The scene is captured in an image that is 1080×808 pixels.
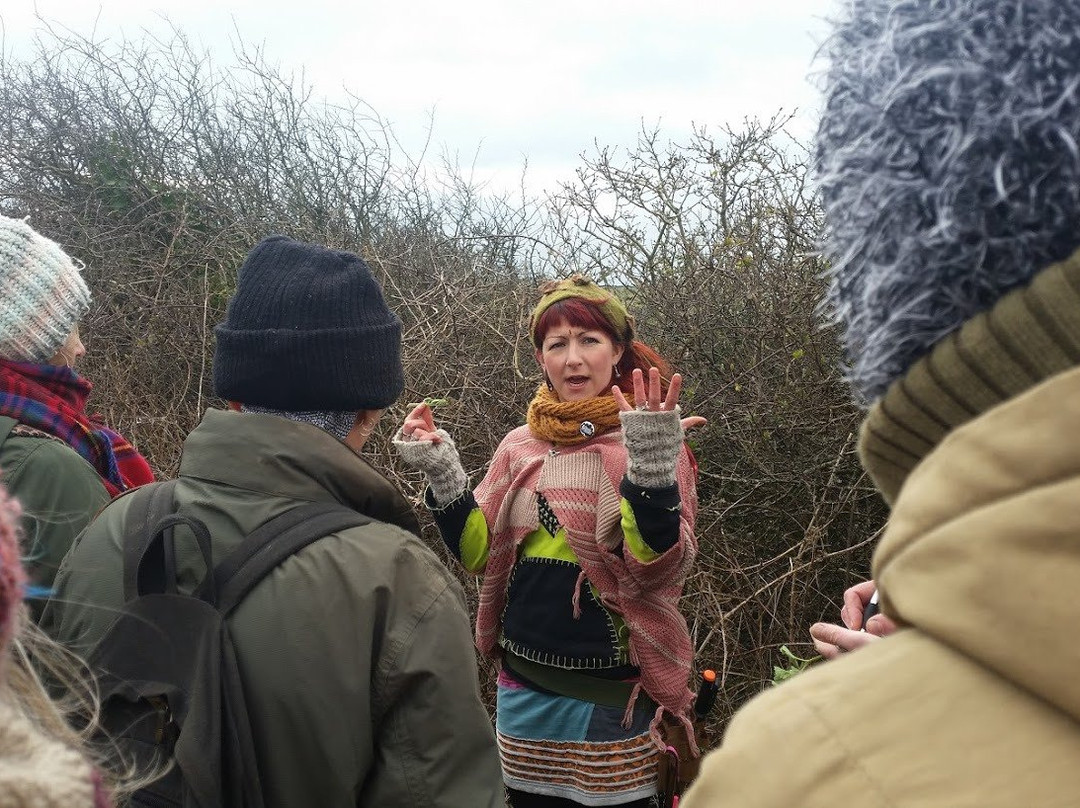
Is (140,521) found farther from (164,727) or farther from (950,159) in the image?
(950,159)

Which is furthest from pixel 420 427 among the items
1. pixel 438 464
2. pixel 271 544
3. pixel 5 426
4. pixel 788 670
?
pixel 788 670

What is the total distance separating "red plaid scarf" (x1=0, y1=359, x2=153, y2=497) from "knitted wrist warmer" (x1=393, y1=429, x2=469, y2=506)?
839mm

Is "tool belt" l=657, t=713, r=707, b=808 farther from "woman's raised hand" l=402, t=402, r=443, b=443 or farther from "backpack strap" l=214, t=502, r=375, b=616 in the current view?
"backpack strap" l=214, t=502, r=375, b=616

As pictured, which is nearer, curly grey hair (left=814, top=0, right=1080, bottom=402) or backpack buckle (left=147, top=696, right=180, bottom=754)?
curly grey hair (left=814, top=0, right=1080, bottom=402)

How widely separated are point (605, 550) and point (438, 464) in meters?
0.59

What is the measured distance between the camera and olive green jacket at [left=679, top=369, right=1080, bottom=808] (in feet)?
1.82

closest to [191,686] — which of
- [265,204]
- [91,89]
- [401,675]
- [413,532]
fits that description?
[401,675]

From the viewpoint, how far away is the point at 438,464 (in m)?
2.73

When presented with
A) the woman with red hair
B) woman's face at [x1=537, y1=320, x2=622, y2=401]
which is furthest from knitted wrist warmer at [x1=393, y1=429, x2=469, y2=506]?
woman's face at [x1=537, y1=320, x2=622, y2=401]

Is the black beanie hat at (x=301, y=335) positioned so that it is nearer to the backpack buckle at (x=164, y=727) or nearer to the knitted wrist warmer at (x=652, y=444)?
the backpack buckle at (x=164, y=727)

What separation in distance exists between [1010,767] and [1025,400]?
24 cm

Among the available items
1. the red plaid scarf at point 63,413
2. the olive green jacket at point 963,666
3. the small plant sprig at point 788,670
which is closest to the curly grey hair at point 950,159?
the olive green jacket at point 963,666

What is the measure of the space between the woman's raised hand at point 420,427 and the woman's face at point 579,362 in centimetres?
46

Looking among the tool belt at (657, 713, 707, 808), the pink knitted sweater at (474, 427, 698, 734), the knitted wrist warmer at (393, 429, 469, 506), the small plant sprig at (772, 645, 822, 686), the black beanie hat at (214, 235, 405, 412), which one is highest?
the black beanie hat at (214, 235, 405, 412)
